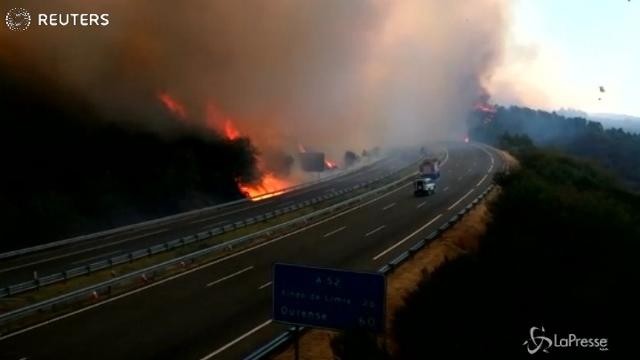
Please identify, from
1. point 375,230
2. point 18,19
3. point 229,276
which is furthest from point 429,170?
point 18,19

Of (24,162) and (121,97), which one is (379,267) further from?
(121,97)

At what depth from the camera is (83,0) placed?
57.8 metres

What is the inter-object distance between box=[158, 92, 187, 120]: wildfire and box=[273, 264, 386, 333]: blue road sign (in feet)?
183

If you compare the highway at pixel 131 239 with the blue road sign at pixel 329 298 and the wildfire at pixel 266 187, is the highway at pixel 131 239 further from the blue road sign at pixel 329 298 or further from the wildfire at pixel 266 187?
the blue road sign at pixel 329 298

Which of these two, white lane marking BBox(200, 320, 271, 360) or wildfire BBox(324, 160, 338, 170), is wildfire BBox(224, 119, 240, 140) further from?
white lane marking BBox(200, 320, 271, 360)

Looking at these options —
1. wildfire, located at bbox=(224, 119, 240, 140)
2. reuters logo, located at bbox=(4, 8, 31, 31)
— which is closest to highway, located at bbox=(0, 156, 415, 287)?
wildfire, located at bbox=(224, 119, 240, 140)

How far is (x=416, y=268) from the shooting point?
89.6ft

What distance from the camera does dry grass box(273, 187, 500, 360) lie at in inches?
696

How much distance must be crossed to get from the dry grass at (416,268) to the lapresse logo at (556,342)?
4441mm

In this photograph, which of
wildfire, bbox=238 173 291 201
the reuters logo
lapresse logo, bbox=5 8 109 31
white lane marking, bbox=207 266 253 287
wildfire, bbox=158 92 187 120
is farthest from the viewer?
wildfire, bbox=158 92 187 120

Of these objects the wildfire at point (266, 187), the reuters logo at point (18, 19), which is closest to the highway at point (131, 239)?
the wildfire at point (266, 187)

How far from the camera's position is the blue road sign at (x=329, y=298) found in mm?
12445

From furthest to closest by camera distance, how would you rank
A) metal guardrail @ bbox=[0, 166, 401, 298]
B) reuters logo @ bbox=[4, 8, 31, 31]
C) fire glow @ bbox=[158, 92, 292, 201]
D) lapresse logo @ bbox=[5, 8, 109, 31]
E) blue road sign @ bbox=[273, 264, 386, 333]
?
fire glow @ bbox=[158, 92, 292, 201]
lapresse logo @ bbox=[5, 8, 109, 31]
reuters logo @ bbox=[4, 8, 31, 31]
metal guardrail @ bbox=[0, 166, 401, 298]
blue road sign @ bbox=[273, 264, 386, 333]

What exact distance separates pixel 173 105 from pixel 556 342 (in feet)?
195
